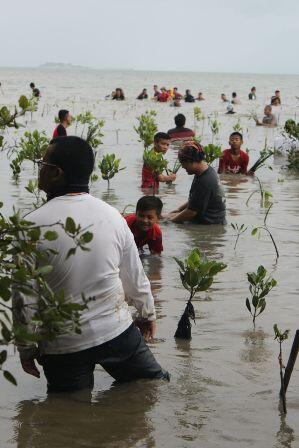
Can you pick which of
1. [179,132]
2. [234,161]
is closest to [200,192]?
[234,161]

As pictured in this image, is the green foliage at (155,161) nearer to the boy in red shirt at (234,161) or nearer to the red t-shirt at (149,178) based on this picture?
the red t-shirt at (149,178)

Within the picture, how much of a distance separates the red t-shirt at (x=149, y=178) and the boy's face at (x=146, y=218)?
4.63 meters

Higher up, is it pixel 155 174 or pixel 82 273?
pixel 82 273

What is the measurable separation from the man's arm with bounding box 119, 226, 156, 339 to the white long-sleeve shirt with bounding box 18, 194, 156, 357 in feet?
0.14

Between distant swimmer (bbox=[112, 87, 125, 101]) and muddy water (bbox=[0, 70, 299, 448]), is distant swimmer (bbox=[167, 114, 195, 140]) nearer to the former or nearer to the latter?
muddy water (bbox=[0, 70, 299, 448])

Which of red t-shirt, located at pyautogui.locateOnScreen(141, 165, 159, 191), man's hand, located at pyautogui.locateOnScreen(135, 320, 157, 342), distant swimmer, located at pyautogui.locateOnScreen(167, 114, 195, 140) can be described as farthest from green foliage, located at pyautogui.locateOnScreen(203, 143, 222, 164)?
man's hand, located at pyautogui.locateOnScreen(135, 320, 157, 342)

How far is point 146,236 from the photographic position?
7402 mm

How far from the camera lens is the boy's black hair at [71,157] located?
4.00m

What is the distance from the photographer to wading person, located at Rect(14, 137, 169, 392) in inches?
156

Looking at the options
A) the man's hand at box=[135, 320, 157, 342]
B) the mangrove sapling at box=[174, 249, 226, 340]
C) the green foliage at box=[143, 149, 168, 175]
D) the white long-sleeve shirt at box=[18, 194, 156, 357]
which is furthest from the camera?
the green foliage at box=[143, 149, 168, 175]

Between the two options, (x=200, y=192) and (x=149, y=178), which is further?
(x=149, y=178)

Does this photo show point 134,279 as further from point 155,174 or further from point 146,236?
point 155,174

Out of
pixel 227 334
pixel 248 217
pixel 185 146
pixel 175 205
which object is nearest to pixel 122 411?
pixel 227 334

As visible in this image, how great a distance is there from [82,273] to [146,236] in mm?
3425
